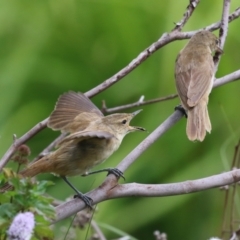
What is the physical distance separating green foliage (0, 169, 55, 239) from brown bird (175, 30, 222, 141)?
2.95ft

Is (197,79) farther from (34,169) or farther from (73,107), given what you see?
(34,169)

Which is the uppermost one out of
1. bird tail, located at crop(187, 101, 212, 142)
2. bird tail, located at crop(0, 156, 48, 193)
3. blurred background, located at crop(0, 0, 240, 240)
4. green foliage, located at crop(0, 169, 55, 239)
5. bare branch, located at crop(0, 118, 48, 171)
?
blurred background, located at crop(0, 0, 240, 240)

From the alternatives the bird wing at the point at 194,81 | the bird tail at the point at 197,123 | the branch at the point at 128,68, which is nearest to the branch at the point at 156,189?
the branch at the point at 128,68

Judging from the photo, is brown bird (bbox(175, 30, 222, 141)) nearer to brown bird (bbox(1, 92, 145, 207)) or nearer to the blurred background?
brown bird (bbox(1, 92, 145, 207))

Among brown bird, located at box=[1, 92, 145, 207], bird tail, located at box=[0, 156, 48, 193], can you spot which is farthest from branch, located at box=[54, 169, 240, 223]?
bird tail, located at box=[0, 156, 48, 193]

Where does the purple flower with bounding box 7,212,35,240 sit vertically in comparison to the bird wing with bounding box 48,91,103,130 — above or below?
below

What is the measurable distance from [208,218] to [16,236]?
1.89 m

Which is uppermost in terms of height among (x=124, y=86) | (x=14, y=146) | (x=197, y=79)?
(x=124, y=86)

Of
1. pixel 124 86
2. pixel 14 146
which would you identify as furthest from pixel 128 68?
pixel 124 86

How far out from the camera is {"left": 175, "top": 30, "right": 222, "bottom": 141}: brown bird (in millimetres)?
2060

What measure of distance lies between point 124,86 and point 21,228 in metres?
1.97

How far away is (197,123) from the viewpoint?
2039mm

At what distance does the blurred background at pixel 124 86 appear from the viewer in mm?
2834

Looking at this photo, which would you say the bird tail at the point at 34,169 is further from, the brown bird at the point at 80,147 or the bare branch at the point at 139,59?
the bare branch at the point at 139,59
